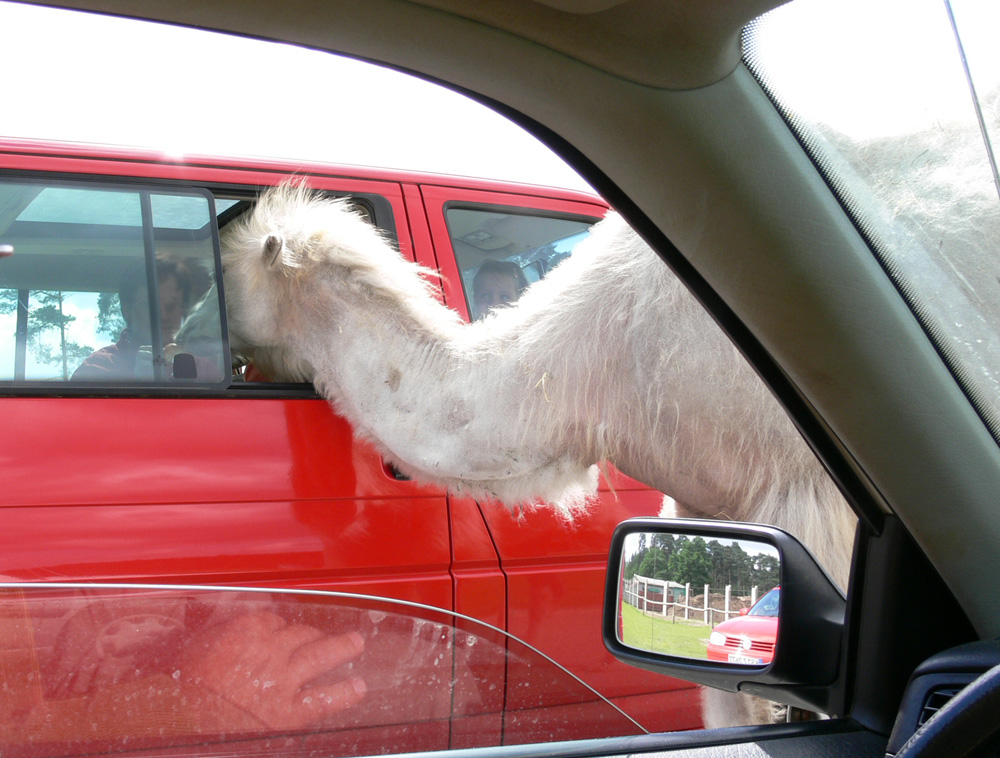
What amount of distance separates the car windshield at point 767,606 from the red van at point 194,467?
5.44 ft

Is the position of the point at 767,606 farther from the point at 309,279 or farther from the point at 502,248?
the point at 502,248

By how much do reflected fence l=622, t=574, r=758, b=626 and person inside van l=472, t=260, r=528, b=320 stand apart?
6.95 feet

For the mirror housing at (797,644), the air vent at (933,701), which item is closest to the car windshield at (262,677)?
the mirror housing at (797,644)

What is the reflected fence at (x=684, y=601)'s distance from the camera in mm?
1424

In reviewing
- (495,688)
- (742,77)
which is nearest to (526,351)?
(495,688)

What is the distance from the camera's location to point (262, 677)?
1.45 m

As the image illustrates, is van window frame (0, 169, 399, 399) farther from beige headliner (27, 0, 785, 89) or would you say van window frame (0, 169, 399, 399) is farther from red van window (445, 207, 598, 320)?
beige headliner (27, 0, 785, 89)

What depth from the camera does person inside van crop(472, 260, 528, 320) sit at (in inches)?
142

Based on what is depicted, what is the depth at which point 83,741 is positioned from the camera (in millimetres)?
1210

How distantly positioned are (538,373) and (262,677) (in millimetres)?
1481

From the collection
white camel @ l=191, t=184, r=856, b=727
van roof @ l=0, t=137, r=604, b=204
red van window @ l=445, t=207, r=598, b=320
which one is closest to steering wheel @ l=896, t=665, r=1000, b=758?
white camel @ l=191, t=184, r=856, b=727

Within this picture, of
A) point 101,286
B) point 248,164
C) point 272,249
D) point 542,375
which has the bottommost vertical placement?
point 542,375

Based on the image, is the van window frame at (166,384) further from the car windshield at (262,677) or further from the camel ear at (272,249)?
the car windshield at (262,677)

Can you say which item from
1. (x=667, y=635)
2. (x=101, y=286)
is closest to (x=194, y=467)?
(x=101, y=286)
